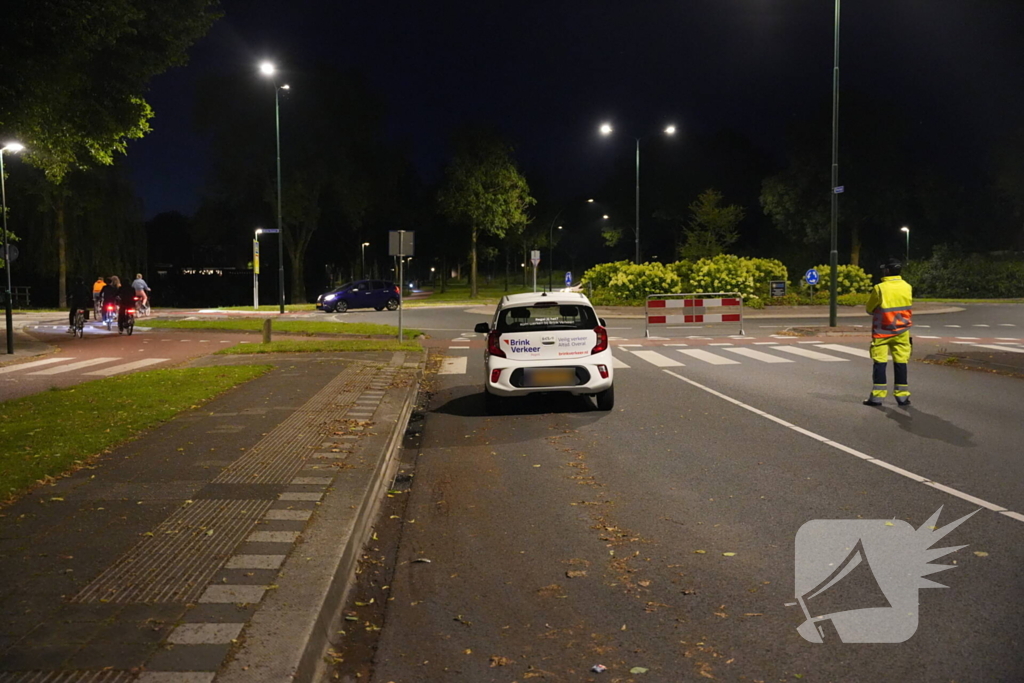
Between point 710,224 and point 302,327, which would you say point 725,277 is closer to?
point 302,327

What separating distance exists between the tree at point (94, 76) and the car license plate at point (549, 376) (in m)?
10.9

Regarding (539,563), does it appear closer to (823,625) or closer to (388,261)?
(823,625)

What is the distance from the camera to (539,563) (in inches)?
217

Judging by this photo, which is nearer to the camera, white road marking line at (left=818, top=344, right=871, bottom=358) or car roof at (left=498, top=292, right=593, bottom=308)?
car roof at (left=498, top=292, right=593, bottom=308)

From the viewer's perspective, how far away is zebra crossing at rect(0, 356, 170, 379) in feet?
54.9

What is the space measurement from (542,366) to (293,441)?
3433 millimetres

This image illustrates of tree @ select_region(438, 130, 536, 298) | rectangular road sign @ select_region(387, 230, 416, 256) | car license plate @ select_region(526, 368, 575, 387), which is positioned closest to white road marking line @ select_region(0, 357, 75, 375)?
rectangular road sign @ select_region(387, 230, 416, 256)

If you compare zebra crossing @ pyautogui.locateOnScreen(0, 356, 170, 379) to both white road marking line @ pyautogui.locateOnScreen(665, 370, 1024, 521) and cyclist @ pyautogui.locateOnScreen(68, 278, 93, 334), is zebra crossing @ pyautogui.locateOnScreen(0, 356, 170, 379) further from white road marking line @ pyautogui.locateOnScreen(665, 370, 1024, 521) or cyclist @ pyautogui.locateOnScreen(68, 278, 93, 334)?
white road marking line @ pyautogui.locateOnScreen(665, 370, 1024, 521)

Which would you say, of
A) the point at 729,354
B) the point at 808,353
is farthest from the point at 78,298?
the point at 808,353

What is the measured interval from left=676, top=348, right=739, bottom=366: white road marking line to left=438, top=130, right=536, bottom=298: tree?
39.5m

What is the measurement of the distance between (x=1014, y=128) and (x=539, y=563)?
228ft

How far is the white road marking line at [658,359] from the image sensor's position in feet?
56.8

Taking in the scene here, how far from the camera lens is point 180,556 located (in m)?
5.27

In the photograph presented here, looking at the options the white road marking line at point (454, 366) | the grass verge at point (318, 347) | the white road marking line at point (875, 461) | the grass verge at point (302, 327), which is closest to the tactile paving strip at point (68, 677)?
the white road marking line at point (875, 461)
